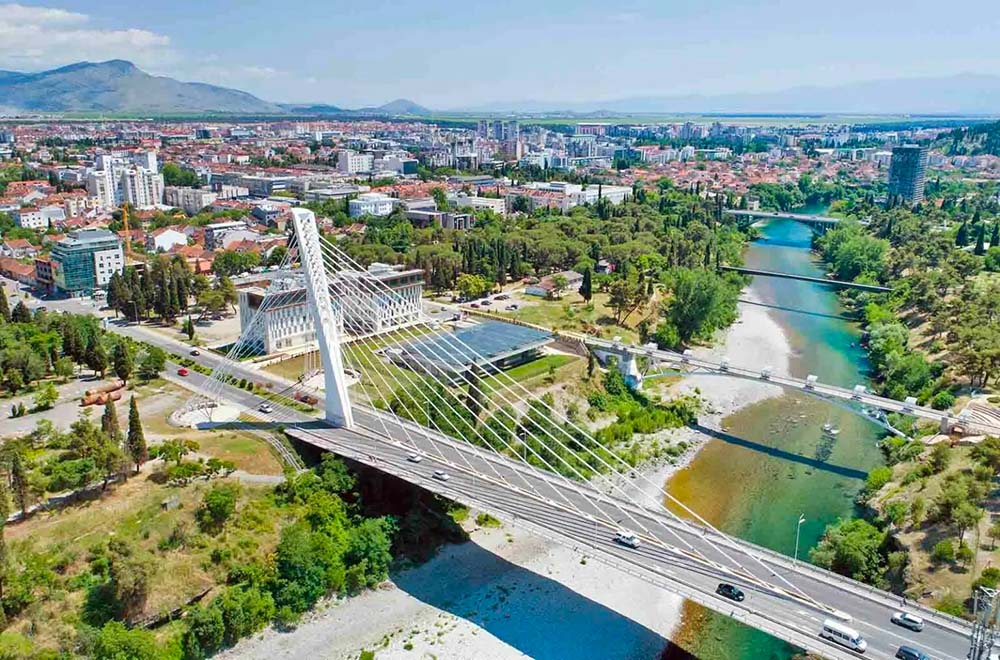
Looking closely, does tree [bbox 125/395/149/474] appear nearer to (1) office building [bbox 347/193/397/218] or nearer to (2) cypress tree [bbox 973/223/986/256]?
(1) office building [bbox 347/193/397/218]

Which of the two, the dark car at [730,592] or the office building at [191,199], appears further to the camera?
the office building at [191,199]

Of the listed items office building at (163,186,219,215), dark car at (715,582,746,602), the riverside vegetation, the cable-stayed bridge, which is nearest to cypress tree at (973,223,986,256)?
the riverside vegetation

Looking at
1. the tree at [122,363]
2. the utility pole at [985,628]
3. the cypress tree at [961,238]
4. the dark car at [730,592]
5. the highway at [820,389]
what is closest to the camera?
the utility pole at [985,628]

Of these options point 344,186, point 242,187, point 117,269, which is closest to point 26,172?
point 242,187

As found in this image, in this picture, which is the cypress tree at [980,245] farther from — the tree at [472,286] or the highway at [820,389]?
the tree at [472,286]

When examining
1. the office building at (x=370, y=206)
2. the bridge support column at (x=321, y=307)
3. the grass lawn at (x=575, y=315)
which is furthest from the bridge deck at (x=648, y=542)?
the office building at (x=370, y=206)

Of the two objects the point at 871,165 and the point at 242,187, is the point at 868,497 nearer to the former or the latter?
the point at 242,187

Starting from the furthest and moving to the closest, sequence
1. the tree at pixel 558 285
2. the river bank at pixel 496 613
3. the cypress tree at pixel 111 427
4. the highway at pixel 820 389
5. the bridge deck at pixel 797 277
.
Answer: the bridge deck at pixel 797 277
the tree at pixel 558 285
the highway at pixel 820 389
the cypress tree at pixel 111 427
the river bank at pixel 496 613

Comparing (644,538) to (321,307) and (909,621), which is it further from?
(321,307)

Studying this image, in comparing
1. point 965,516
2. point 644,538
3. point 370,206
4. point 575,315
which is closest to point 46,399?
point 644,538
